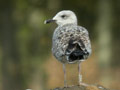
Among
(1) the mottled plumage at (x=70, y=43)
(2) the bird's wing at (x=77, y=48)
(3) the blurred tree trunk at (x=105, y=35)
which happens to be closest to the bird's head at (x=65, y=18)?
(1) the mottled plumage at (x=70, y=43)

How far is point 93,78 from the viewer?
111 ft

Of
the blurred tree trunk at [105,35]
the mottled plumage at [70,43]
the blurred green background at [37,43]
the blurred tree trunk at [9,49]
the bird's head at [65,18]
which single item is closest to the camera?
the mottled plumage at [70,43]

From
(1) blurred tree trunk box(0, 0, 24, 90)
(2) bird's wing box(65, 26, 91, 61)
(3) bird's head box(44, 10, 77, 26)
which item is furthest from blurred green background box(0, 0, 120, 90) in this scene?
(2) bird's wing box(65, 26, 91, 61)

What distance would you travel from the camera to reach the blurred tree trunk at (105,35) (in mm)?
31875

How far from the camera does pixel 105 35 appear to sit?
105 feet

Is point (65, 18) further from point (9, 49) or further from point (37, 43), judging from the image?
point (9, 49)

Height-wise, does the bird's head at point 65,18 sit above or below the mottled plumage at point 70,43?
above

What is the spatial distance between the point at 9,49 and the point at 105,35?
170 inches

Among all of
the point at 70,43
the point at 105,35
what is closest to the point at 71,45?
the point at 70,43

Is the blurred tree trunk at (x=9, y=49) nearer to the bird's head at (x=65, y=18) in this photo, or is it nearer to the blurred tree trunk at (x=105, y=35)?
the blurred tree trunk at (x=105, y=35)

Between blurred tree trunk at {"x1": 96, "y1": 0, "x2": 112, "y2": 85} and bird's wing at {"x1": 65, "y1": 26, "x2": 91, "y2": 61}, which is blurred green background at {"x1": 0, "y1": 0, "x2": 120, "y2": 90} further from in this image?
bird's wing at {"x1": 65, "y1": 26, "x2": 91, "y2": 61}

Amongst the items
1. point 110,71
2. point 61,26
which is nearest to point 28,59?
point 110,71

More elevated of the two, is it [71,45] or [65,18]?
[65,18]

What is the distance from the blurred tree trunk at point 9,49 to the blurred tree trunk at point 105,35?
3634 mm
